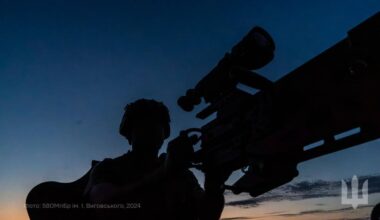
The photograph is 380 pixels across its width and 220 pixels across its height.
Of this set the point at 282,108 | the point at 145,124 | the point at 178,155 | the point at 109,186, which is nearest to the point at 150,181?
the point at 178,155

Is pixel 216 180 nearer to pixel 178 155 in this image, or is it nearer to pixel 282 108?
pixel 178 155

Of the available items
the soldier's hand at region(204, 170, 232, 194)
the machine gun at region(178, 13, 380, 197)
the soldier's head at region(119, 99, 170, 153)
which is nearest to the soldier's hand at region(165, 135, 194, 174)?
the machine gun at region(178, 13, 380, 197)

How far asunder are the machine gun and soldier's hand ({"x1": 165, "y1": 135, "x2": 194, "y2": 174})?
117mm

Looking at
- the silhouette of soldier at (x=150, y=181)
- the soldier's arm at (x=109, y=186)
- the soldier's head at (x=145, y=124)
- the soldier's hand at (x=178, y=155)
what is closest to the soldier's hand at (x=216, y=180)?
the silhouette of soldier at (x=150, y=181)

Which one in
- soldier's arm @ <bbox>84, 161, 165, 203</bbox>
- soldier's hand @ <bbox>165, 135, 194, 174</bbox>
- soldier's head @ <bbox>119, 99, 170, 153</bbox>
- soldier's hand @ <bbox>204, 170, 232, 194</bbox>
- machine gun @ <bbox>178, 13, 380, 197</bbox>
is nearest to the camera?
machine gun @ <bbox>178, 13, 380, 197</bbox>

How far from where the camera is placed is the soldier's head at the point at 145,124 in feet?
14.0

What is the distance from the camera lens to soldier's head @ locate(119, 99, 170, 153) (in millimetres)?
4254

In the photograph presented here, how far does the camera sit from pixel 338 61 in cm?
194

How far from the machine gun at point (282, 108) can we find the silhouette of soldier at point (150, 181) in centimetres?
30

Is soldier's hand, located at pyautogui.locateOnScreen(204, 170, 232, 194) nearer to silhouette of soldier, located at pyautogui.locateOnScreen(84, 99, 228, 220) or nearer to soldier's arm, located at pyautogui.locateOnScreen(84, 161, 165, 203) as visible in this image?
silhouette of soldier, located at pyautogui.locateOnScreen(84, 99, 228, 220)

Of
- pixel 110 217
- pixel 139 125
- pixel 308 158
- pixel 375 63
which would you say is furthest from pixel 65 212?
pixel 375 63

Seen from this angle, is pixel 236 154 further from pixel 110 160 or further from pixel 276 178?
pixel 110 160

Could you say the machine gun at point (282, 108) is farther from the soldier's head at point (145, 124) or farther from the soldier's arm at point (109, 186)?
the soldier's head at point (145, 124)

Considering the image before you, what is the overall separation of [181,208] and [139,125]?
126 cm
